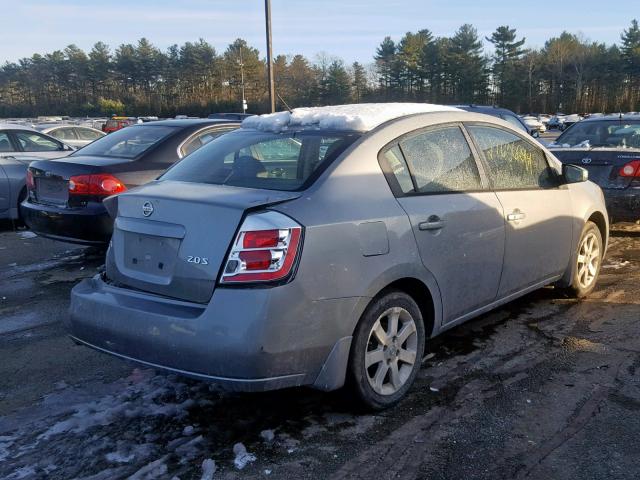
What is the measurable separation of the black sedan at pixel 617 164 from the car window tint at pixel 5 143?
7.98m

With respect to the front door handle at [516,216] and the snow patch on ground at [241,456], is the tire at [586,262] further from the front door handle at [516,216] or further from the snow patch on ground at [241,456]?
the snow patch on ground at [241,456]

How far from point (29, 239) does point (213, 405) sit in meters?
6.12

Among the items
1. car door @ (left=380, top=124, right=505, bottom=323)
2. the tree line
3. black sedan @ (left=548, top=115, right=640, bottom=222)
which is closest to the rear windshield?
car door @ (left=380, top=124, right=505, bottom=323)

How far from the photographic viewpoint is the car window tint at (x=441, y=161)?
3631mm

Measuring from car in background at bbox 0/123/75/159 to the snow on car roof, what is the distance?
6.75 metres

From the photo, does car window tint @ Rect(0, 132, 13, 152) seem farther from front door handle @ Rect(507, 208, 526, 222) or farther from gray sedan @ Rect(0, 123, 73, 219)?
front door handle @ Rect(507, 208, 526, 222)

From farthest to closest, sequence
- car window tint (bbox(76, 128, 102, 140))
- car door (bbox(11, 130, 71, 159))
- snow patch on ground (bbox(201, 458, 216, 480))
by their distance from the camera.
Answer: car window tint (bbox(76, 128, 102, 140)) < car door (bbox(11, 130, 71, 159)) < snow patch on ground (bbox(201, 458, 216, 480))

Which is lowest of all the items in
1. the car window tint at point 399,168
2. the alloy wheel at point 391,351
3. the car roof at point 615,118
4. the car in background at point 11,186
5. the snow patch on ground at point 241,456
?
the snow patch on ground at point 241,456

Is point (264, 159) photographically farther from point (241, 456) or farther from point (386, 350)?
point (241, 456)

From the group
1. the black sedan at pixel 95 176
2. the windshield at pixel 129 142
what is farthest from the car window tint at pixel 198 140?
the windshield at pixel 129 142

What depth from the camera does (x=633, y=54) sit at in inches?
2872

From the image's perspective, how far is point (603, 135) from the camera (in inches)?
326

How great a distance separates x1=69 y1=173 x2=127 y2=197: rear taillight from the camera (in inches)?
239

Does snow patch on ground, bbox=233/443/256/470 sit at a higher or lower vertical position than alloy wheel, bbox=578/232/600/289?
lower
